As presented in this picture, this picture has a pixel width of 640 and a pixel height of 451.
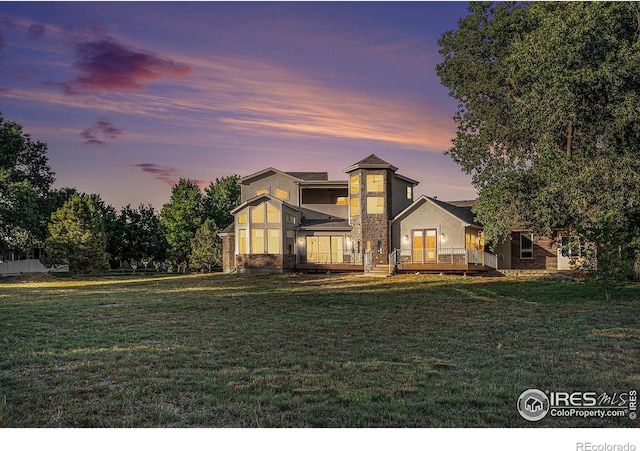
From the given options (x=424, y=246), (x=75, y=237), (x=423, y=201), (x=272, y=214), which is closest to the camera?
(x=423, y=201)

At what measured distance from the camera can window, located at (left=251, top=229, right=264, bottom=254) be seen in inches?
1217

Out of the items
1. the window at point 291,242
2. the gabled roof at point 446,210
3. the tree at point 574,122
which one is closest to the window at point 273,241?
the window at point 291,242

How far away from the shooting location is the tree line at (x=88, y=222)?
99.5 feet

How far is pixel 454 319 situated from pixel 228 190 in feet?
153

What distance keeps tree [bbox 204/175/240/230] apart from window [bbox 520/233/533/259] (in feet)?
93.1

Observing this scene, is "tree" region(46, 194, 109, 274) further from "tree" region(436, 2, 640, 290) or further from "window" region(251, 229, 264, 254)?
"tree" region(436, 2, 640, 290)

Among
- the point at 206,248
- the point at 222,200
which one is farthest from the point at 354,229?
the point at 222,200

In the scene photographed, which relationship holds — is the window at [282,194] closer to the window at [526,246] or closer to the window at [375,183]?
the window at [375,183]

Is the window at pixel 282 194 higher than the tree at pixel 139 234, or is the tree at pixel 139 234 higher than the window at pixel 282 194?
the window at pixel 282 194

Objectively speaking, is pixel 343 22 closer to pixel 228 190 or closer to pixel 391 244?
pixel 391 244

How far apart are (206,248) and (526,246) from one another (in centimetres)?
2408

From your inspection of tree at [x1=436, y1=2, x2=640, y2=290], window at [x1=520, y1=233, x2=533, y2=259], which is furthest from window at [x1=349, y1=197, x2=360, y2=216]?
window at [x1=520, y1=233, x2=533, y2=259]

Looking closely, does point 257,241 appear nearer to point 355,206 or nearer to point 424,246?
point 355,206

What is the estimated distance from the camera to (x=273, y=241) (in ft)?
101
